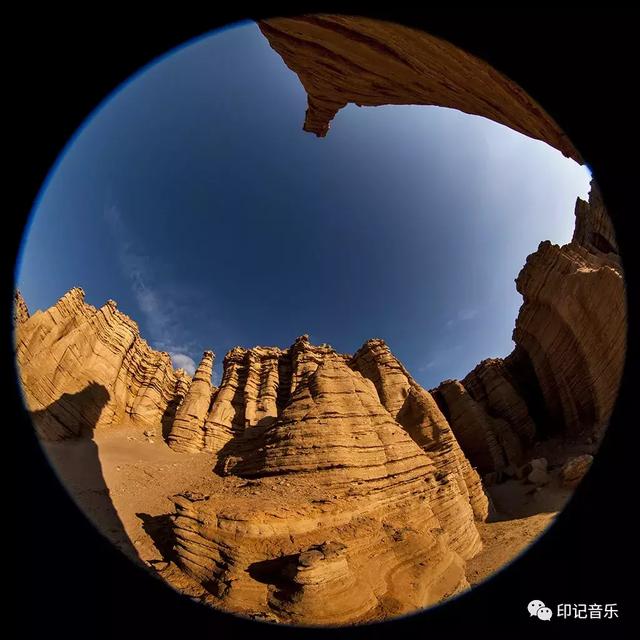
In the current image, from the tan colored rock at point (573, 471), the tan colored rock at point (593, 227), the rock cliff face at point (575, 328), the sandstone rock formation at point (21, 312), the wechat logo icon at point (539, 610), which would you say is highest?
the tan colored rock at point (593, 227)

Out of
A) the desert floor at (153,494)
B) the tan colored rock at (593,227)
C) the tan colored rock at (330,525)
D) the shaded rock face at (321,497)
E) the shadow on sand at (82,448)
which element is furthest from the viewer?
the tan colored rock at (593,227)

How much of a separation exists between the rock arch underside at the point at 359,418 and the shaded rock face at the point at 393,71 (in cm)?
5

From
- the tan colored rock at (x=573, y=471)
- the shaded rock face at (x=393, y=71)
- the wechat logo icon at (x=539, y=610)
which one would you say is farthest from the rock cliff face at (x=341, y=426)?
the shaded rock face at (x=393, y=71)

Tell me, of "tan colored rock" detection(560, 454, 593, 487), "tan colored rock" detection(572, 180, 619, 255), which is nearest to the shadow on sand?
"tan colored rock" detection(560, 454, 593, 487)

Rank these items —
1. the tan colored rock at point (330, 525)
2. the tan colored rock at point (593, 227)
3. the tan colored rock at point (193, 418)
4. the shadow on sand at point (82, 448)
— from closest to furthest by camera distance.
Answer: the tan colored rock at point (330, 525) → the shadow on sand at point (82, 448) → the tan colored rock at point (593, 227) → the tan colored rock at point (193, 418)

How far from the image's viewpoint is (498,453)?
74.0ft

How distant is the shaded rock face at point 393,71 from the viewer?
508 cm

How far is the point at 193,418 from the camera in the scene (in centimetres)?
2878

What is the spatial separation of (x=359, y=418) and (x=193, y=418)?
21.7 metres

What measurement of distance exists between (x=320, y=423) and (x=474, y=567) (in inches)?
295

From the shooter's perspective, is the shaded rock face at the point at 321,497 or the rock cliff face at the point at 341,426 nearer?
the shaded rock face at the point at 321,497

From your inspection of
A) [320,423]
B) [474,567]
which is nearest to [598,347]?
[474,567]

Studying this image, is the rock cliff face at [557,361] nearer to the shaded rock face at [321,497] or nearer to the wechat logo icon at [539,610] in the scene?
the shaded rock face at [321,497]

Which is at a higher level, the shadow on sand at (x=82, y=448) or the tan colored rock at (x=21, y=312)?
the tan colored rock at (x=21, y=312)
